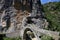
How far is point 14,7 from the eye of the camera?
97.6 ft

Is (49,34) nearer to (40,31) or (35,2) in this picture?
(40,31)

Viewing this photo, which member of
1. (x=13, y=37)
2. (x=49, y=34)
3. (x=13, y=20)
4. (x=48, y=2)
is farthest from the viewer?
(x=48, y=2)

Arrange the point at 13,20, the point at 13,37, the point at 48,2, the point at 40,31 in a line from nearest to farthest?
the point at 40,31, the point at 13,37, the point at 13,20, the point at 48,2

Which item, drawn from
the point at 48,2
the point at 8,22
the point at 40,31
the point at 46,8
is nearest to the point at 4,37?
the point at 8,22

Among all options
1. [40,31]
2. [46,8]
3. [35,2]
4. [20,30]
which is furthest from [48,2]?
[40,31]

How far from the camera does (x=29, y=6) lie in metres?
30.0

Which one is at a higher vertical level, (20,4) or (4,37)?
(20,4)

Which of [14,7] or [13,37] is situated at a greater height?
[14,7]

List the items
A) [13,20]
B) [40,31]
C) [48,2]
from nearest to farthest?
[40,31] < [13,20] < [48,2]

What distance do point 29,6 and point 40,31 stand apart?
11.1 meters

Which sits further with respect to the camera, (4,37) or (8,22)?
(8,22)

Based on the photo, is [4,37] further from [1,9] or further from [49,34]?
[49,34]

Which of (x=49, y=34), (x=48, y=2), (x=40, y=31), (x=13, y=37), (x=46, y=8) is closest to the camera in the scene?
(x=49, y=34)

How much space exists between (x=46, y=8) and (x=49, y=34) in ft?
106
